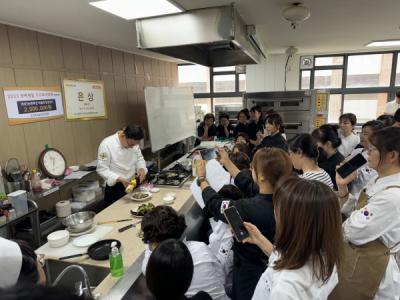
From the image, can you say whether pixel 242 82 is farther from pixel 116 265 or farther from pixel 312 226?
pixel 312 226

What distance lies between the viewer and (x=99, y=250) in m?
1.57

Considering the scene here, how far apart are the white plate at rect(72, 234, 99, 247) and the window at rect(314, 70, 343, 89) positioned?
5.43 meters

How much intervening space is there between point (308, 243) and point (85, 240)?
1.35 meters

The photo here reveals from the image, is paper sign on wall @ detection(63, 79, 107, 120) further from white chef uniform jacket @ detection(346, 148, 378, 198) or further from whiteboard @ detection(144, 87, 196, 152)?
white chef uniform jacket @ detection(346, 148, 378, 198)

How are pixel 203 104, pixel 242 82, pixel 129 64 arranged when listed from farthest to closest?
1. pixel 203 104
2. pixel 242 82
3. pixel 129 64

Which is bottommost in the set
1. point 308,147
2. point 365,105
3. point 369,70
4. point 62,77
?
point 308,147

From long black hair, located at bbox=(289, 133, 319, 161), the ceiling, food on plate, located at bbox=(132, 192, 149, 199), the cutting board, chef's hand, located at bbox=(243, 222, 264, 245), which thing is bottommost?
the cutting board

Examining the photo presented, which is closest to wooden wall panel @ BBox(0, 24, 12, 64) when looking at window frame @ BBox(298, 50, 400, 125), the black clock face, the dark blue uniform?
the black clock face

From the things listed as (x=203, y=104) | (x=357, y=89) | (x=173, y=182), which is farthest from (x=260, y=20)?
(x=203, y=104)

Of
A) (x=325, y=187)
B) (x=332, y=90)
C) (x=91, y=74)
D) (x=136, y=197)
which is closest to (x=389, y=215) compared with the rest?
(x=325, y=187)

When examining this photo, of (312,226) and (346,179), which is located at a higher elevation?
(312,226)

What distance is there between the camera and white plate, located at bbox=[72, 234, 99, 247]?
1.61 metres

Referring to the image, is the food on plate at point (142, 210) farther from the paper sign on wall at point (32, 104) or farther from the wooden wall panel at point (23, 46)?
the wooden wall panel at point (23, 46)

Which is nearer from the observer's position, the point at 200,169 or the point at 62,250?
the point at 62,250
